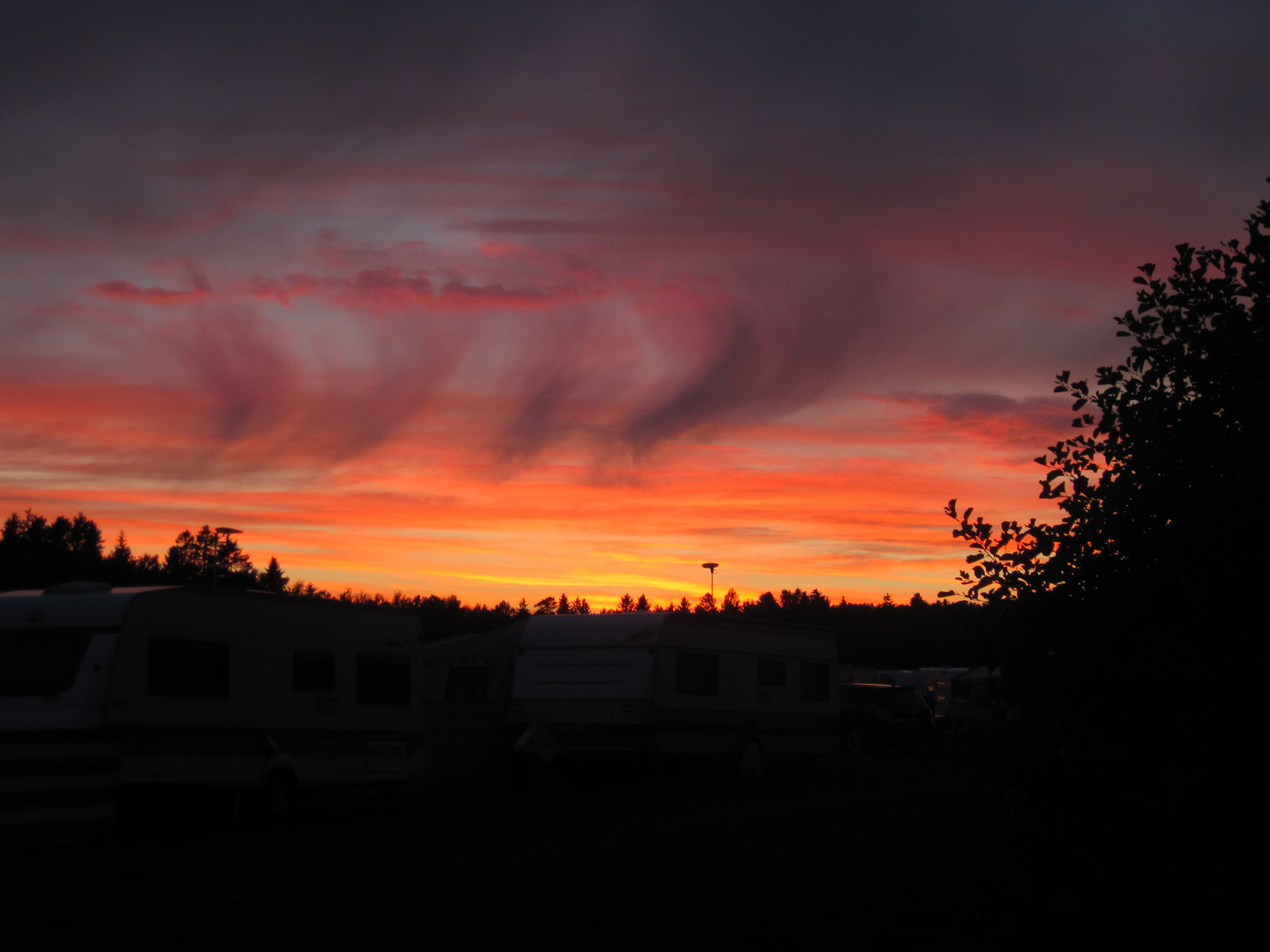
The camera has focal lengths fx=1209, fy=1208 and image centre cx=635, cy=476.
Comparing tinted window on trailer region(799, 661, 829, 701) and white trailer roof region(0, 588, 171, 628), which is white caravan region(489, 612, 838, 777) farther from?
white trailer roof region(0, 588, 171, 628)

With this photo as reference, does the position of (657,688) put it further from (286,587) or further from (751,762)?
(286,587)

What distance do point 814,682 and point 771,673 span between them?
1678 millimetres

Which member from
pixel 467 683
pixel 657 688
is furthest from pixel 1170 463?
pixel 467 683

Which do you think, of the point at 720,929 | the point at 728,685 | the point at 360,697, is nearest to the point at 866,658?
the point at 728,685

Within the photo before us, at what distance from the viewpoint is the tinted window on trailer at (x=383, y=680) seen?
53.1ft

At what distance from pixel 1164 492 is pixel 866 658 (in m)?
68.2

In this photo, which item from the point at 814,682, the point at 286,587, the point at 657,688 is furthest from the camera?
the point at 286,587

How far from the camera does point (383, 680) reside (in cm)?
1652

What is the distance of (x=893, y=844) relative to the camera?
41.1ft

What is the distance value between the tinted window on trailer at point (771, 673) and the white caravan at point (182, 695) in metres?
8.69

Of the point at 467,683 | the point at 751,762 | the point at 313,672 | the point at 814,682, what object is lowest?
the point at 751,762

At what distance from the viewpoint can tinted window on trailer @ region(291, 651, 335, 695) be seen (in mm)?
15078

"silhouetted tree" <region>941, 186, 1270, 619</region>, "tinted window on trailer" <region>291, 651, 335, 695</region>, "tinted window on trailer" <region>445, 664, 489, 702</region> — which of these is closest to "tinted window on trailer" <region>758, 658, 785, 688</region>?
"tinted window on trailer" <region>445, 664, 489, 702</region>

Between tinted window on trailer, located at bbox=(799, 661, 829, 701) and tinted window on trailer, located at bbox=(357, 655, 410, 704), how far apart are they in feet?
32.3
